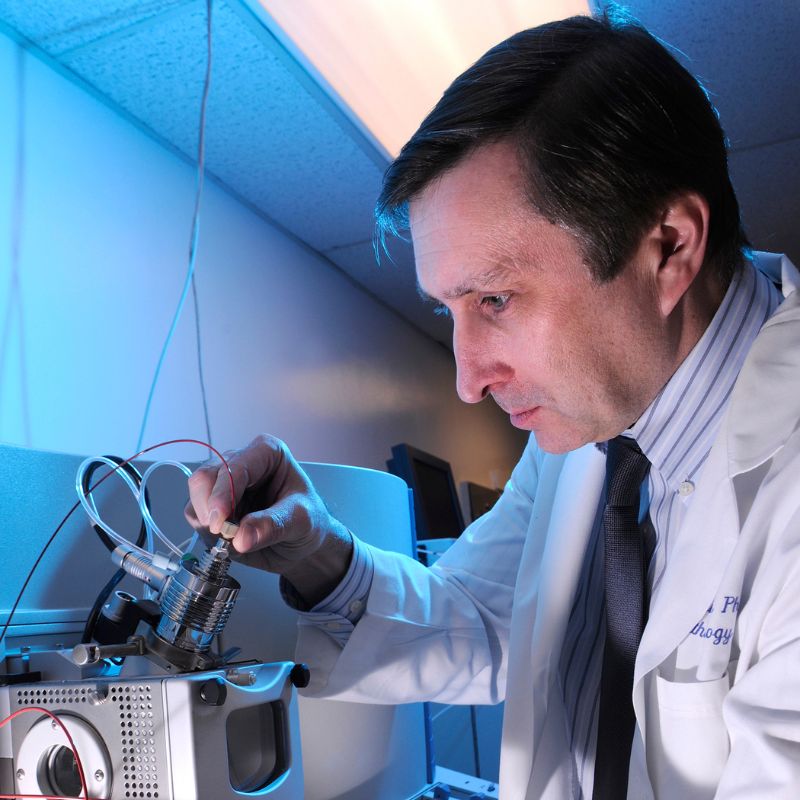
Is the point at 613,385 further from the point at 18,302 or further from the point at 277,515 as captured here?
the point at 18,302

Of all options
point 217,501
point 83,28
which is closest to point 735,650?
point 217,501

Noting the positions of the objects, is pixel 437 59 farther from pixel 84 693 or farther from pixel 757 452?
pixel 84 693

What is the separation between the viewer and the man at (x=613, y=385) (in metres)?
0.89

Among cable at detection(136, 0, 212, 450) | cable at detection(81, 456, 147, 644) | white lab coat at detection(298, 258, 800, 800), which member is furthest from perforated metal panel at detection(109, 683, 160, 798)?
cable at detection(136, 0, 212, 450)

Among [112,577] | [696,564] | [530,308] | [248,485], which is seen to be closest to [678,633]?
[696,564]

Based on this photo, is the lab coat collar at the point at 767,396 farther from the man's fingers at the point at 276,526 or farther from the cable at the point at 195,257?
the cable at the point at 195,257

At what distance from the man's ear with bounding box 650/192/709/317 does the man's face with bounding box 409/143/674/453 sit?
0.06ft

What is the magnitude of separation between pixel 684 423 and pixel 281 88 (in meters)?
1.03

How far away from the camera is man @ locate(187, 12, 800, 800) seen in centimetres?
89

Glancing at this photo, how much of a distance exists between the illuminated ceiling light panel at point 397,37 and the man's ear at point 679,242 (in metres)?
0.56

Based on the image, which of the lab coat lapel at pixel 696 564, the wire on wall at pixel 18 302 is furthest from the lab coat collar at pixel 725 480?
the wire on wall at pixel 18 302

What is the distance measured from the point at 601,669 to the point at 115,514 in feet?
2.20

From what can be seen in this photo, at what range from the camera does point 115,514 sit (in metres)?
0.88

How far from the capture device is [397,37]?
129cm
